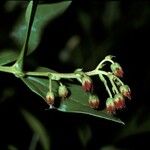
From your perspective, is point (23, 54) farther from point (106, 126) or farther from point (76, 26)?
point (76, 26)

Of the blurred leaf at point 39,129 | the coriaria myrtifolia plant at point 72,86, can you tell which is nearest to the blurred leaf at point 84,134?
the blurred leaf at point 39,129

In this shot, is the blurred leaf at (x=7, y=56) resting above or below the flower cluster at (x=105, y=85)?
above

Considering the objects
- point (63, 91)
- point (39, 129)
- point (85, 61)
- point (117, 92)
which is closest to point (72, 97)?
point (63, 91)

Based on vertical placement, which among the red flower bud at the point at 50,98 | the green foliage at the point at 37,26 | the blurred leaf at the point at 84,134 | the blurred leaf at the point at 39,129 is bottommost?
the blurred leaf at the point at 84,134

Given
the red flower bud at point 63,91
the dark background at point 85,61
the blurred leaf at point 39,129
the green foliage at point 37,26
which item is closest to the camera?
the red flower bud at point 63,91

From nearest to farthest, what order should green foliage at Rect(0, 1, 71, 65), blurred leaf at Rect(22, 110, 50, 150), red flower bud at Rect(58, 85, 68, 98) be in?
red flower bud at Rect(58, 85, 68, 98), green foliage at Rect(0, 1, 71, 65), blurred leaf at Rect(22, 110, 50, 150)

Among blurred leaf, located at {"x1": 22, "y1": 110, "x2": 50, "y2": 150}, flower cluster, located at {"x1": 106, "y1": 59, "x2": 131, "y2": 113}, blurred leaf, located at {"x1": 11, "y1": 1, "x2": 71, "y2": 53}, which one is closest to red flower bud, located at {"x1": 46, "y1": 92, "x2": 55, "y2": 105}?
flower cluster, located at {"x1": 106, "y1": 59, "x2": 131, "y2": 113}

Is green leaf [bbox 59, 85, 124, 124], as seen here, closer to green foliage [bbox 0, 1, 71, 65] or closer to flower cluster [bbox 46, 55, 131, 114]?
flower cluster [bbox 46, 55, 131, 114]

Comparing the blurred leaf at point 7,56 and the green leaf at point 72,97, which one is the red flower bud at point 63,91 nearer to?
the green leaf at point 72,97
